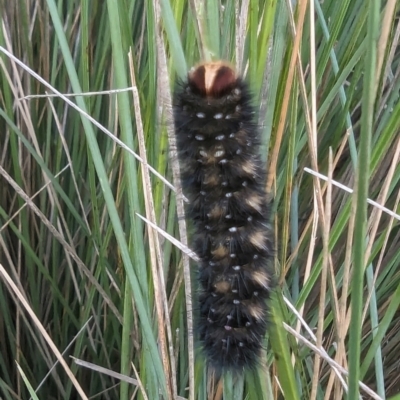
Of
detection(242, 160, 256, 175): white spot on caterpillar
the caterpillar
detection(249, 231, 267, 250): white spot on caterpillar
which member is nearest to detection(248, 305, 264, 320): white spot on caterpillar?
the caterpillar

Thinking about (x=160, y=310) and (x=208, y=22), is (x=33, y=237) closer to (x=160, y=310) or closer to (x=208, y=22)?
(x=160, y=310)

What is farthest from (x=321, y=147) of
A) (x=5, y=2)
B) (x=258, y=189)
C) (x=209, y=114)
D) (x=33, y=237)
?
(x=5, y=2)

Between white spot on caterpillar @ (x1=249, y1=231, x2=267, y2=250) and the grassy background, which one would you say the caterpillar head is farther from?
white spot on caterpillar @ (x1=249, y1=231, x2=267, y2=250)

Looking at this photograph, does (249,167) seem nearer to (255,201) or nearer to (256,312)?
(255,201)

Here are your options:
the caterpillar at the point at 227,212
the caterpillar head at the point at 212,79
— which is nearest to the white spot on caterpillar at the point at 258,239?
the caterpillar at the point at 227,212

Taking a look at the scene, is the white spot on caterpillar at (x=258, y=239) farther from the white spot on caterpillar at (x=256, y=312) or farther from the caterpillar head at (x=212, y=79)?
the caterpillar head at (x=212, y=79)

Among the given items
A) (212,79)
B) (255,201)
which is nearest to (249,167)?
(255,201)

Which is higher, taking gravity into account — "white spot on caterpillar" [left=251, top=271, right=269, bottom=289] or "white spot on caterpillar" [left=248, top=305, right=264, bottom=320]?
"white spot on caterpillar" [left=251, top=271, right=269, bottom=289]

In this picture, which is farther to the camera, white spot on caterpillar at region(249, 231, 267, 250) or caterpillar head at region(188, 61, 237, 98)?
white spot on caterpillar at region(249, 231, 267, 250)
